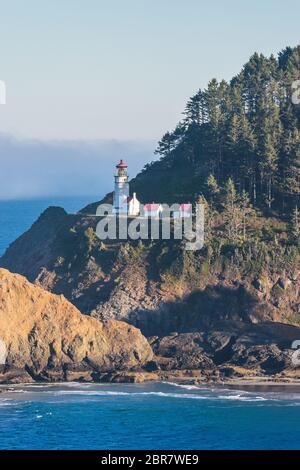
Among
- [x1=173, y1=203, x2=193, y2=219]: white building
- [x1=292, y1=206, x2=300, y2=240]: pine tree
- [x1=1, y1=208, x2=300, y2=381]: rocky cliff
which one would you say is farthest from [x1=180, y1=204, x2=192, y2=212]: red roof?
[x1=292, y1=206, x2=300, y2=240]: pine tree

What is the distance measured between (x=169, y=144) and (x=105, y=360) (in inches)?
2150

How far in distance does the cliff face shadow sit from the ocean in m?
A: 12.5

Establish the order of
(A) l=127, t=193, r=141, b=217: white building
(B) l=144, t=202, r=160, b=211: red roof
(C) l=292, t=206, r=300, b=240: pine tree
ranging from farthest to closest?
(A) l=127, t=193, r=141, b=217: white building
(B) l=144, t=202, r=160, b=211: red roof
(C) l=292, t=206, r=300, b=240: pine tree

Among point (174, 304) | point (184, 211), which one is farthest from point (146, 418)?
point (184, 211)

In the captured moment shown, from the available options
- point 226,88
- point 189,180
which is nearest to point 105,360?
point 189,180

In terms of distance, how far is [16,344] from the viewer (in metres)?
122

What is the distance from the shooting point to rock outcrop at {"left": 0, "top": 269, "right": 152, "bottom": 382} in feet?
400

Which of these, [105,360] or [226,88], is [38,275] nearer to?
[105,360]

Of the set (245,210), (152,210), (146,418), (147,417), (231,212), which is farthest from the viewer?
(245,210)

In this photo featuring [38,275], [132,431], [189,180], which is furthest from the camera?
[189,180]

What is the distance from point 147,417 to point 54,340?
1669cm

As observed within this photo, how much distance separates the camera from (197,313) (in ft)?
440

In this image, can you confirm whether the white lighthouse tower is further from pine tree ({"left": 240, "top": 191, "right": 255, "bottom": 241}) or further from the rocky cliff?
pine tree ({"left": 240, "top": 191, "right": 255, "bottom": 241})

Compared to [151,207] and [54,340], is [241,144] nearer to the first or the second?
[151,207]
